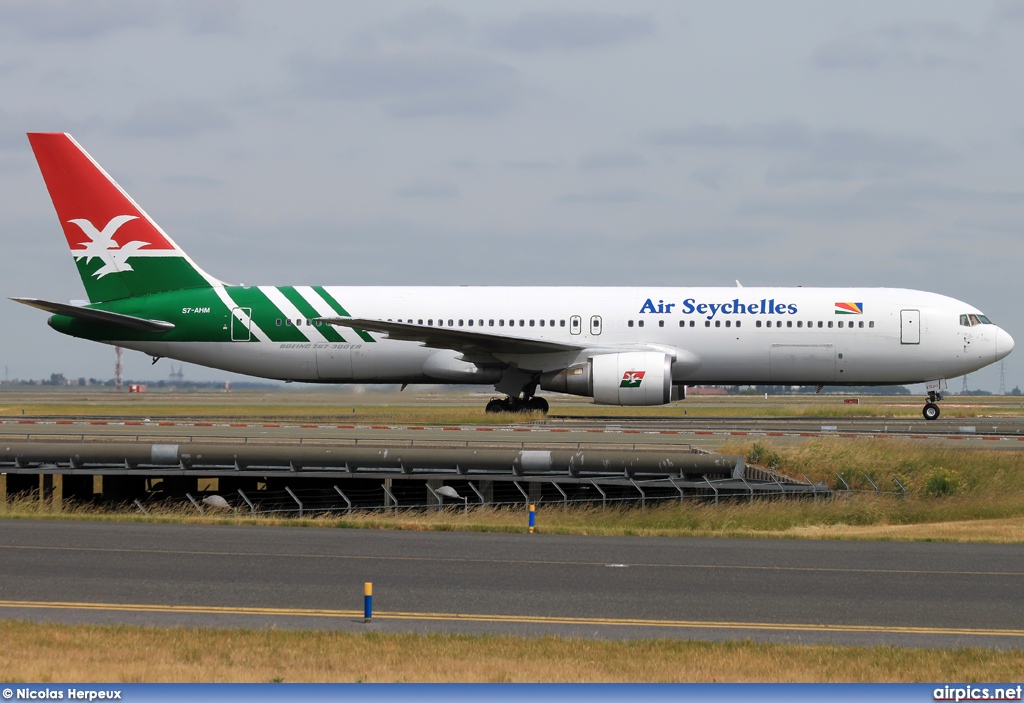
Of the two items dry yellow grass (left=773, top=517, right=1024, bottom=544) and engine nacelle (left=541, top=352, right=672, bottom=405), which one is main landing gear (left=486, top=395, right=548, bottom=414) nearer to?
engine nacelle (left=541, top=352, right=672, bottom=405)

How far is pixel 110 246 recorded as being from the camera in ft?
126

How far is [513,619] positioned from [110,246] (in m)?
31.4

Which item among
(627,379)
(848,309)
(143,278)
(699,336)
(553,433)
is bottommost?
(553,433)

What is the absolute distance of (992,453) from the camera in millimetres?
24797

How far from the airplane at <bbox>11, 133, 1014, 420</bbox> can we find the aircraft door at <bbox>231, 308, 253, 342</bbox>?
0.03 metres

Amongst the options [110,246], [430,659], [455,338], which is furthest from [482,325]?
[430,659]

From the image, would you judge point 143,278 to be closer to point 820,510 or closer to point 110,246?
point 110,246

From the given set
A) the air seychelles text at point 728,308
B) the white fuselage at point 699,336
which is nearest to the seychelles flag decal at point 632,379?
the white fuselage at point 699,336

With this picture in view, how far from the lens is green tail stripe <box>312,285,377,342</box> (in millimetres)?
37125

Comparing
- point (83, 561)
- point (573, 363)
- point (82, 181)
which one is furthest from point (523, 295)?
point (83, 561)

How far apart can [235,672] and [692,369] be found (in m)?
29.4

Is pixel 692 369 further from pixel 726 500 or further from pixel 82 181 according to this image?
pixel 82 181

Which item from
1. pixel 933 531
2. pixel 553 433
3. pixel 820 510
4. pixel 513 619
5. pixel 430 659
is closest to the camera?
pixel 430 659

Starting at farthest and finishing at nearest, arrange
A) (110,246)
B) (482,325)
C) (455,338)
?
(110,246), (482,325), (455,338)
